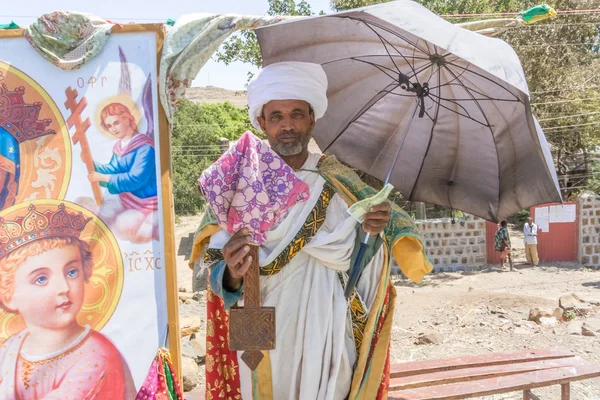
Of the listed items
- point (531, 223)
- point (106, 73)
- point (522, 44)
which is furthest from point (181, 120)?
point (106, 73)

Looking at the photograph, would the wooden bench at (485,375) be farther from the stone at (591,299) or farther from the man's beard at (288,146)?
the stone at (591,299)

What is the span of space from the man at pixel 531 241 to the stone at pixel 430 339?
763cm

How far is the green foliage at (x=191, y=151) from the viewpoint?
28.2 meters

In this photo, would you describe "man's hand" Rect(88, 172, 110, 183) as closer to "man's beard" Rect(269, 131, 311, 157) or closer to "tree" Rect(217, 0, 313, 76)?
"man's beard" Rect(269, 131, 311, 157)

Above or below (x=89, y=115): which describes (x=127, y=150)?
below

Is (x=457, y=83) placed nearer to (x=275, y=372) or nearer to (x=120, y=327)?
(x=275, y=372)

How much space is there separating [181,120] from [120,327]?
2811cm

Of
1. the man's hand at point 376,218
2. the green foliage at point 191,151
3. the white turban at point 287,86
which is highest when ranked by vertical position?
the green foliage at point 191,151

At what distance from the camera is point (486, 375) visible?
3.69 meters

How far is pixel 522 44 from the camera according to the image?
56.6 feet

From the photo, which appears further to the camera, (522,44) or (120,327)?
(522,44)

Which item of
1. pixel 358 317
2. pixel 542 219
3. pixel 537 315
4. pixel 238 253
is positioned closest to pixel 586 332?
pixel 537 315

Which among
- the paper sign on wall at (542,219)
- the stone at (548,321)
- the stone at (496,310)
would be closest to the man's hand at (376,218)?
the stone at (548,321)

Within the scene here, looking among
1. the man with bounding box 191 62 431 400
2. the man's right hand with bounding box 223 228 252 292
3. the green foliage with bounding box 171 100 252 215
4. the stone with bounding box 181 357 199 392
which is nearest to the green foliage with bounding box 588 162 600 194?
the stone with bounding box 181 357 199 392
